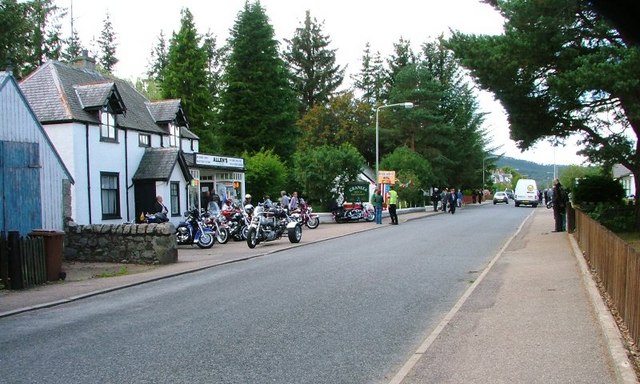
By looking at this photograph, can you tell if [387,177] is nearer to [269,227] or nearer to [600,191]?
[600,191]

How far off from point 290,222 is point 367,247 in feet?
12.5

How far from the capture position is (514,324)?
771cm

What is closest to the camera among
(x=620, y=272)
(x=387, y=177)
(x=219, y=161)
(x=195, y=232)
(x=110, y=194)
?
(x=620, y=272)

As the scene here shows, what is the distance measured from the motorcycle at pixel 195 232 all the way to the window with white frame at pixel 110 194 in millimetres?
A: 5626

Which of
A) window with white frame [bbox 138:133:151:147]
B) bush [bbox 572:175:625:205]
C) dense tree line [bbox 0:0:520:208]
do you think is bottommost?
bush [bbox 572:175:625:205]

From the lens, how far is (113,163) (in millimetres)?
25812

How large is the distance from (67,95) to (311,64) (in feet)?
156

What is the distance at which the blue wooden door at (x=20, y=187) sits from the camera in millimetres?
15047

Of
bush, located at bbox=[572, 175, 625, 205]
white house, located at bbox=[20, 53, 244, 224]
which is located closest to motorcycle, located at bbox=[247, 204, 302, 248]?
white house, located at bbox=[20, 53, 244, 224]

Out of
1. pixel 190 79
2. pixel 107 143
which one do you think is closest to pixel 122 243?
pixel 107 143

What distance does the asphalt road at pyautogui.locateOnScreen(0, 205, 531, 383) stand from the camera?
5.93 m

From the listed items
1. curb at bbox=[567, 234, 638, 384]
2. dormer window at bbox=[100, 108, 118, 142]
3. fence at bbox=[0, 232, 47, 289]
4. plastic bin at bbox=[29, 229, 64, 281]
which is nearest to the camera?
curb at bbox=[567, 234, 638, 384]

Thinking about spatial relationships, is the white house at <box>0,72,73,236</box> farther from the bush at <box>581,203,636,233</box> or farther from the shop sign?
the bush at <box>581,203,636,233</box>

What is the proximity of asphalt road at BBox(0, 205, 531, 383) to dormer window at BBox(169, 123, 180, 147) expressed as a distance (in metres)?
18.5
